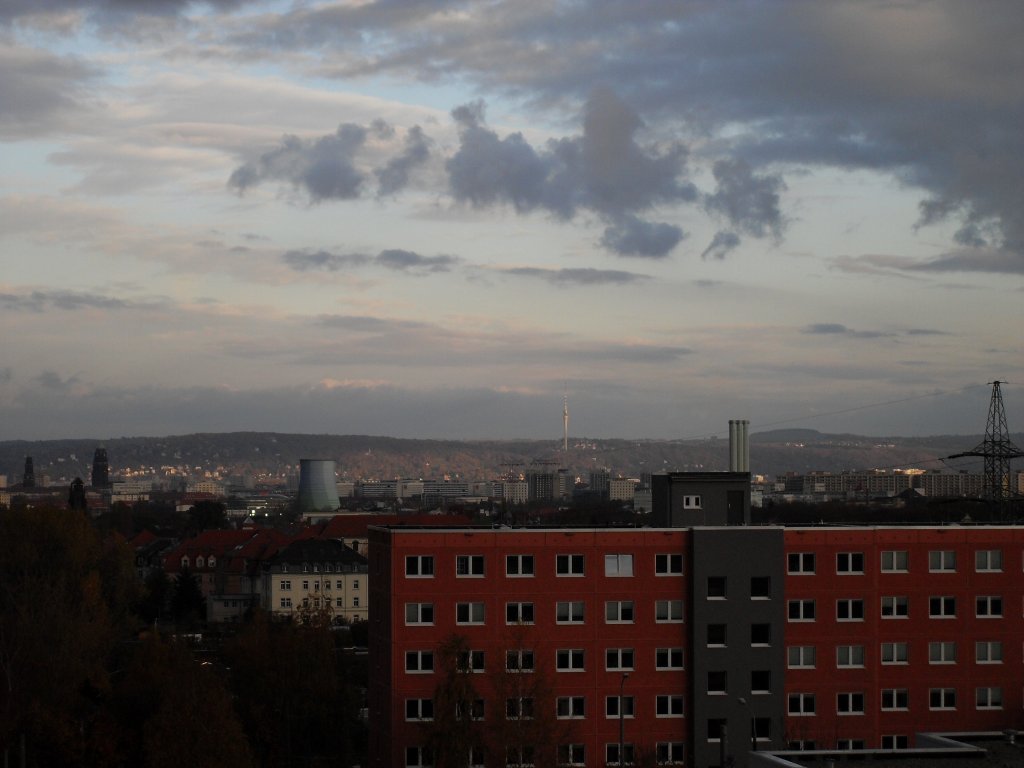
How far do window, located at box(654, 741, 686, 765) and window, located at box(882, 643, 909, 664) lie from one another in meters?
7.00

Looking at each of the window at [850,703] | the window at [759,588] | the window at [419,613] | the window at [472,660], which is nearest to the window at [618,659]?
the window at [472,660]

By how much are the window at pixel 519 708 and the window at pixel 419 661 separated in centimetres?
354

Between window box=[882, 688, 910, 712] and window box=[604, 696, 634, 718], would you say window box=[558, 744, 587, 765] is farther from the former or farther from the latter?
window box=[882, 688, 910, 712]

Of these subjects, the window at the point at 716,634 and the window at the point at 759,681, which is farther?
the window at the point at 716,634

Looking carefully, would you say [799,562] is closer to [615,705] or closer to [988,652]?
[988,652]

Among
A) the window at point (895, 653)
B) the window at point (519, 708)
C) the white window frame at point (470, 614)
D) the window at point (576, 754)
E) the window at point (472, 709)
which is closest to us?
the window at point (519, 708)

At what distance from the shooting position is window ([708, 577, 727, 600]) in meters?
48.2

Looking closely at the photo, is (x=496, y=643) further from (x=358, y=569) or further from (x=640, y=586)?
(x=358, y=569)

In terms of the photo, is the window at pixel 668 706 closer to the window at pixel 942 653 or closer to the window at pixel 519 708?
the window at pixel 519 708

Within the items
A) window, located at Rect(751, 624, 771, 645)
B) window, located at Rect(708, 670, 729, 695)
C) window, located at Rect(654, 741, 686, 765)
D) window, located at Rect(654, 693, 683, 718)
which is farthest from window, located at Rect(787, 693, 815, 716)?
window, located at Rect(654, 741, 686, 765)

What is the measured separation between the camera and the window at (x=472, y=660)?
46250mm

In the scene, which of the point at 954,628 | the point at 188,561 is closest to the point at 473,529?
the point at 954,628

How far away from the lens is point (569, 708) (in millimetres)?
47875

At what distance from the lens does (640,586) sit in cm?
4841
